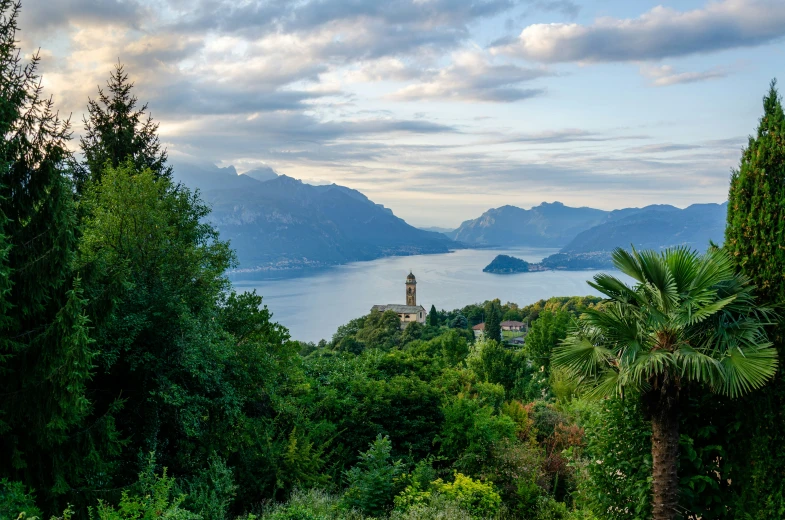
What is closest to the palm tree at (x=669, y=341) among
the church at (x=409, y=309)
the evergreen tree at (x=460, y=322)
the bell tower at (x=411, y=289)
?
the evergreen tree at (x=460, y=322)

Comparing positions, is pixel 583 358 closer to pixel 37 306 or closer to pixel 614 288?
pixel 614 288

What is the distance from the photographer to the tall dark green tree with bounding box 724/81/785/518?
5.47 metres

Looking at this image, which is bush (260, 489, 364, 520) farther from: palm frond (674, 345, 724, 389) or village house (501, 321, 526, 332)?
village house (501, 321, 526, 332)

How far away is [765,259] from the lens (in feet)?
18.5

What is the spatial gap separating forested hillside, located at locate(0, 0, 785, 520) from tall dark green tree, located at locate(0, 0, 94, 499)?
3cm

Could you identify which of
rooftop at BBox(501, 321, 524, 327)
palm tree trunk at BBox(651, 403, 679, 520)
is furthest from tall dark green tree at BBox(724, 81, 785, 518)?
rooftop at BBox(501, 321, 524, 327)

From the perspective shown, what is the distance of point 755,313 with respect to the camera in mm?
5590

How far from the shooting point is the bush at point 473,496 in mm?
8094

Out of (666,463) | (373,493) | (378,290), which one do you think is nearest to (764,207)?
(666,463)

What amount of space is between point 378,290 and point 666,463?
120 meters

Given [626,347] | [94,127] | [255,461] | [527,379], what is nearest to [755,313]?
[626,347]

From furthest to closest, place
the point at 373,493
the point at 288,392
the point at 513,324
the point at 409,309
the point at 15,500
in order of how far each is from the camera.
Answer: the point at 409,309 → the point at 513,324 → the point at 288,392 → the point at 373,493 → the point at 15,500

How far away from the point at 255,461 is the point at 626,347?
7.51 metres

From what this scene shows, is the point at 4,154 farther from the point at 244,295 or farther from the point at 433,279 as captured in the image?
the point at 433,279
